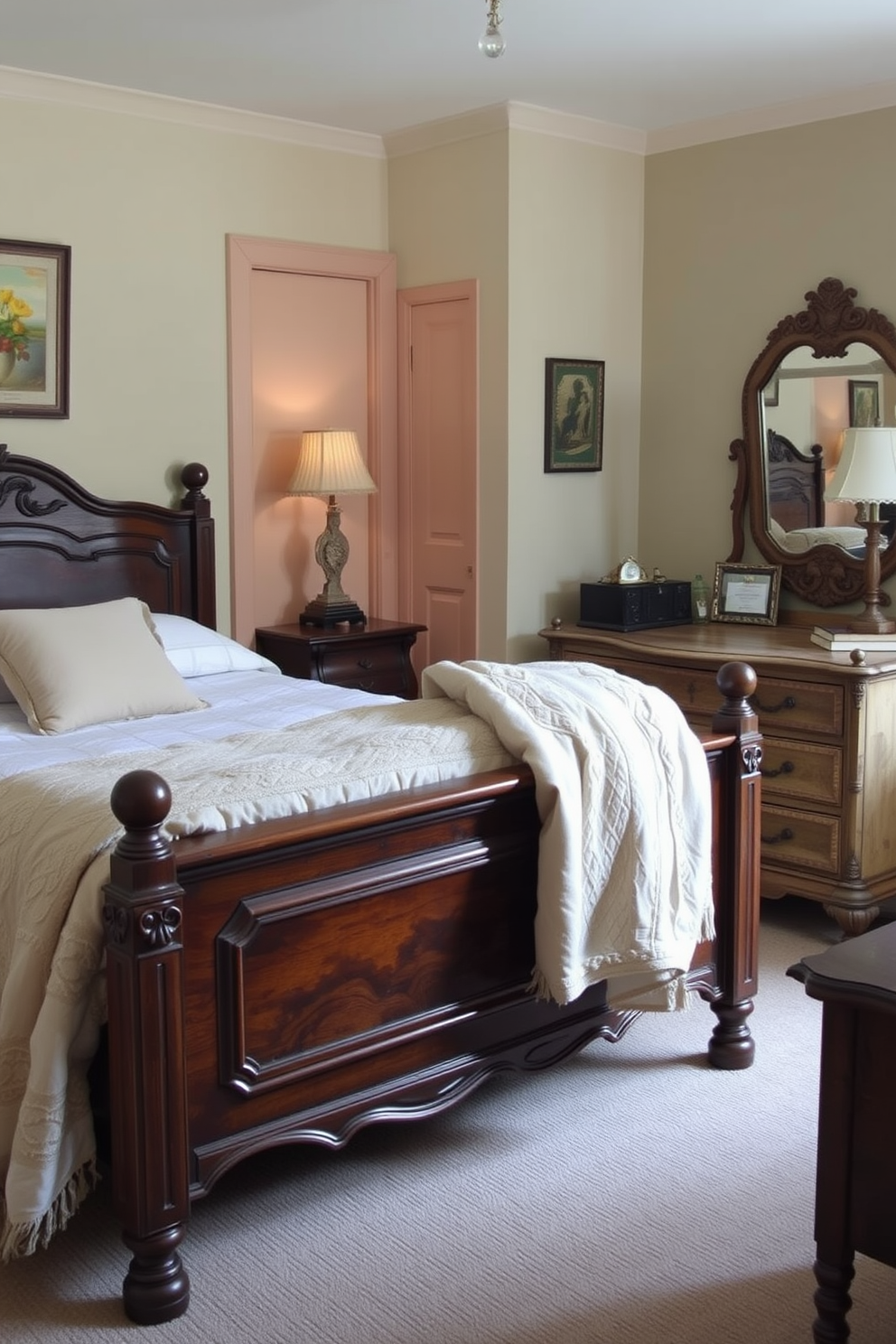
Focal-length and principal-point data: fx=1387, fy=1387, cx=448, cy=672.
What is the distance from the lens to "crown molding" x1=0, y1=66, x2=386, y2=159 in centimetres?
421

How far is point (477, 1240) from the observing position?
8.24 feet

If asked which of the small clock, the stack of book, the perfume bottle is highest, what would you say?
the small clock

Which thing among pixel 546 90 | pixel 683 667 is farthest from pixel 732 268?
pixel 683 667

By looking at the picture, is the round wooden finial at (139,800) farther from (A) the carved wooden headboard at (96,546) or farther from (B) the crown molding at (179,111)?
(B) the crown molding at (179,111)

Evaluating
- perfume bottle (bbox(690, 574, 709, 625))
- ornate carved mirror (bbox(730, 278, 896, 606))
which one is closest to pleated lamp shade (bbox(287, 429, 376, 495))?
perfume bottle (bbox(690, 574, 709, 625))

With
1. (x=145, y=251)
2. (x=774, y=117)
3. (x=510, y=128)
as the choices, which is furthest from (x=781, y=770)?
(x=145, y=251)

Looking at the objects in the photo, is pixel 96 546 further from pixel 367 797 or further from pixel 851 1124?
pixel 851 1124

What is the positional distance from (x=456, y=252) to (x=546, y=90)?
26.2 inches

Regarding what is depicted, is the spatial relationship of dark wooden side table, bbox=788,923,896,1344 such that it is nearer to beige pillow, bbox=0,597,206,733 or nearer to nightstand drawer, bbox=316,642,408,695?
beige pillow, bbox=0,597,206,733

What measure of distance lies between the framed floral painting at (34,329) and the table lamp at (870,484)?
2425mm

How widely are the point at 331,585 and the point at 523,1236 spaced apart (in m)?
2.81

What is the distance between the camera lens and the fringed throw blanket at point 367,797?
2.28 metres

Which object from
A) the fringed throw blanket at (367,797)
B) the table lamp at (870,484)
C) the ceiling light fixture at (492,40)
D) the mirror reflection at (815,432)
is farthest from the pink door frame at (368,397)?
the fringed throw blanket at (367,797)

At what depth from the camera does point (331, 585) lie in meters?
4.93
